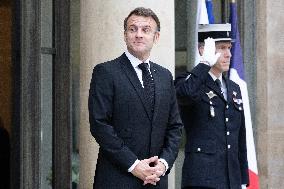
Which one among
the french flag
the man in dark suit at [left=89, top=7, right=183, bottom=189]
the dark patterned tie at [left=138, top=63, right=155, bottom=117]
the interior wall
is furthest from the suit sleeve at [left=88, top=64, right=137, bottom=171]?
the interior wall

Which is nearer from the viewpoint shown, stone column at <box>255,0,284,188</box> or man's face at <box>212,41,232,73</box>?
man's face at <box>212,41,232,73</box>

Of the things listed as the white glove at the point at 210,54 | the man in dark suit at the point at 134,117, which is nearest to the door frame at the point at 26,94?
the white glove at the point at 210,54

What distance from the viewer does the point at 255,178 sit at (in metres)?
6.91

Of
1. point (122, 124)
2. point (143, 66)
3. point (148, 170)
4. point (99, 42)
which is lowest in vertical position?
point (148, 170)

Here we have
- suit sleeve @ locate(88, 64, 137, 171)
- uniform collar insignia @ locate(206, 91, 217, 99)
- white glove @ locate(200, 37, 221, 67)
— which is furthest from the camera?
uniform collar insignia @ locate(206, 91, 217, 99)

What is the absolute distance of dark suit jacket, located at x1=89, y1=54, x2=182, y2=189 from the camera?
4672mm

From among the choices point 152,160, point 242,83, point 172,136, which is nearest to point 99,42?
point 242,83

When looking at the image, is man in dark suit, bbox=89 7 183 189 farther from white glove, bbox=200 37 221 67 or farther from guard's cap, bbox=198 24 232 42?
guard's cap, bbox=198 24 232 42

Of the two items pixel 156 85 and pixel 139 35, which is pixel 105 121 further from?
pixel 139 35

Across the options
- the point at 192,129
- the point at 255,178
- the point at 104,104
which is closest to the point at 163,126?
the point at 104,104

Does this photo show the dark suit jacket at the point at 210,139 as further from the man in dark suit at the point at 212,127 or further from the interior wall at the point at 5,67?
the interior wall at the point at 5,67

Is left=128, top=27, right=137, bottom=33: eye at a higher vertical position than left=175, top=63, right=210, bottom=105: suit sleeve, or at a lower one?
higher

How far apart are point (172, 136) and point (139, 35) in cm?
66

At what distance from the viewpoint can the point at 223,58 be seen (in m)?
5.89
